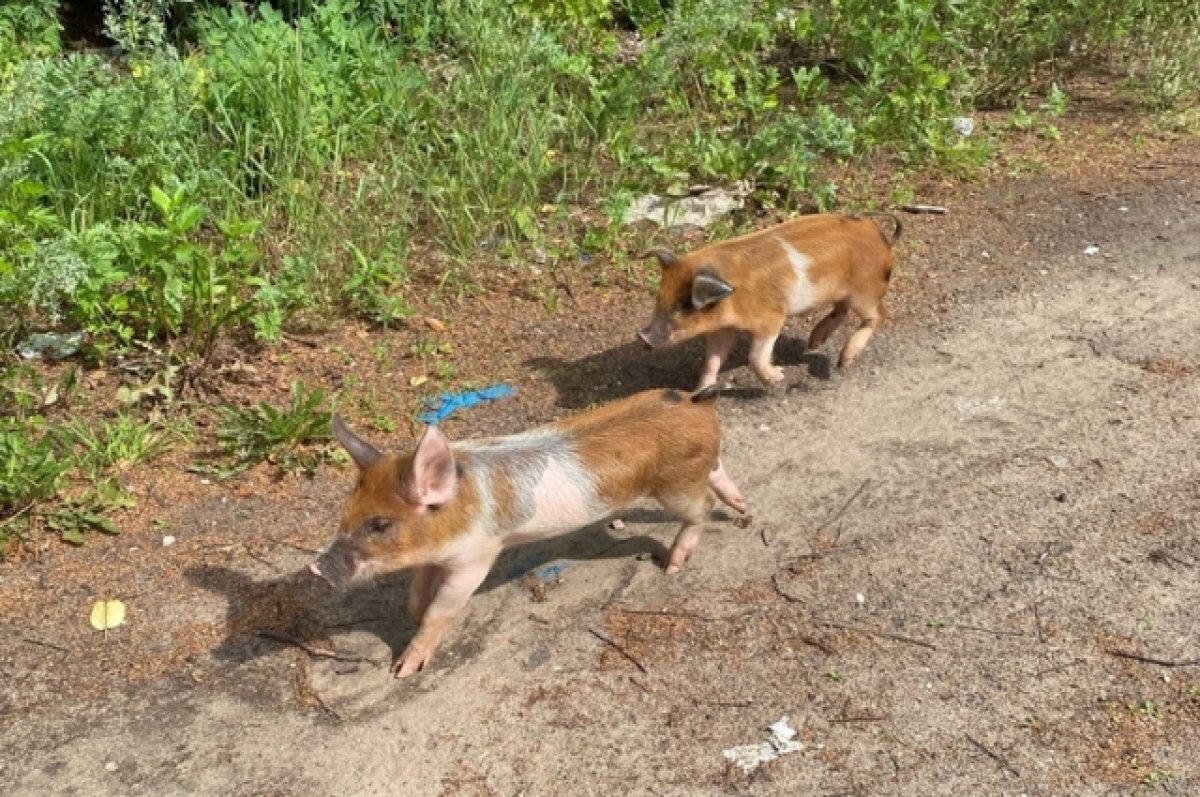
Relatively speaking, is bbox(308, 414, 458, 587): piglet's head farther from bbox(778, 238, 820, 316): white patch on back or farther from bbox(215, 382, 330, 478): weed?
bbox(778, 238, 820, 316): white patch on back

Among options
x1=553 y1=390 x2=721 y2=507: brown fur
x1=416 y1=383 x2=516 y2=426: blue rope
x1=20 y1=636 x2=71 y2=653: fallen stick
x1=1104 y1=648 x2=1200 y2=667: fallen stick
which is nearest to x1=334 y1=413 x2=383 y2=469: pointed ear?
x1=553 y1=390 x2=721 y2=507: brown fur

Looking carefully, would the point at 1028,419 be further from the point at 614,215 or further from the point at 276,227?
the point at 276,227

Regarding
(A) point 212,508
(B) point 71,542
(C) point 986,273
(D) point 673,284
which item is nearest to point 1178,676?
(D) point 673,284

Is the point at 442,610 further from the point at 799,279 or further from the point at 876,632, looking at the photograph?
the point at 799,279

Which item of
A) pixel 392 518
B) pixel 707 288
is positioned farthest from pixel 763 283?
pixel 392 518

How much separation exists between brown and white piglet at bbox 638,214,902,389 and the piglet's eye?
2.08m

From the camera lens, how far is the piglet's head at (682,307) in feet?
18.9

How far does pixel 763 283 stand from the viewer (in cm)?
588

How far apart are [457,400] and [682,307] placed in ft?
4.04

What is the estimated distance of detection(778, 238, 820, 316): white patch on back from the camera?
5.92 m

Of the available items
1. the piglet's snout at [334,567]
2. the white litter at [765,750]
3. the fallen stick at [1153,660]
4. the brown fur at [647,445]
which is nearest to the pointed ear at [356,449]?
the piglet's snout at [334,567]

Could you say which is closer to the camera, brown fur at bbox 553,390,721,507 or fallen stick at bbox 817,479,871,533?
brown fur at bbox 553,390,721,507

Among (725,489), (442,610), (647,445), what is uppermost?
(647,445)

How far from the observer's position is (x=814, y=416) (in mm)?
6020
